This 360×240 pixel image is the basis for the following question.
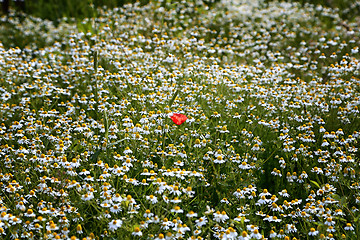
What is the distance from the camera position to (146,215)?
3.00m

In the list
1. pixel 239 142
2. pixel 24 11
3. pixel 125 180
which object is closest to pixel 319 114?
pixel 239 142

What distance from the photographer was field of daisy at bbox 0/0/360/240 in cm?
315

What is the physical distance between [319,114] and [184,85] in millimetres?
1634

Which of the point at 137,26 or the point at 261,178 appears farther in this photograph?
the point at 137,26

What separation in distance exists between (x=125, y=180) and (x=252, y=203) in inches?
42.8

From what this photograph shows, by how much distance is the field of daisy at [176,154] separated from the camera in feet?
10.3

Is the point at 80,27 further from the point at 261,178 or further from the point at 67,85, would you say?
the point at 261,178

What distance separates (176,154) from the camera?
380cm

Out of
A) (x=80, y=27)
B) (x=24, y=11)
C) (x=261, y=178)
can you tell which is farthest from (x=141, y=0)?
(x=261, y=178)

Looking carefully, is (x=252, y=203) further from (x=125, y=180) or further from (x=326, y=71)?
(x=326, y=71)

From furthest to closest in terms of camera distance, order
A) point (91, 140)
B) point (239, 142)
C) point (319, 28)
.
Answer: point (319, 28), point (239, 142), point (91, 140)

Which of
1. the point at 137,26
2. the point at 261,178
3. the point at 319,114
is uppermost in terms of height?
the point at 137,26

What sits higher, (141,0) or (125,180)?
(141,0)

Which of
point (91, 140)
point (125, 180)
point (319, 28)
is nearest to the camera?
point (125, 180)
